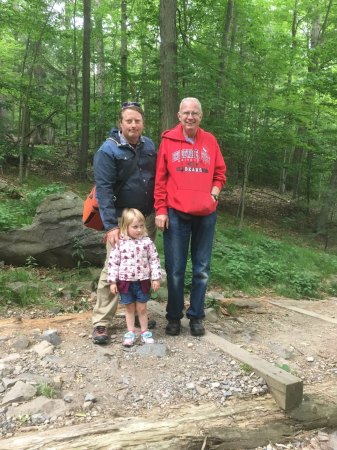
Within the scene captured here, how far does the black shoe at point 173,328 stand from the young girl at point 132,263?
0.31 metres

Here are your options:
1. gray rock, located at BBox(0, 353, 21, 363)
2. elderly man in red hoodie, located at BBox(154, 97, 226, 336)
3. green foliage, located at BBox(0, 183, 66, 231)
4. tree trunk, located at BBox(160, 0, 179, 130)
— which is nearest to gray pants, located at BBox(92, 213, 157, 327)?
elderly man in red hoodie, located at BBox(154, 97, 226, 336)

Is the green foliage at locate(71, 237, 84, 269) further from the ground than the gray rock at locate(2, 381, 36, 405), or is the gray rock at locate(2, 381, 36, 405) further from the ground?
the green foliage at locate(71, 237, 84, 269)

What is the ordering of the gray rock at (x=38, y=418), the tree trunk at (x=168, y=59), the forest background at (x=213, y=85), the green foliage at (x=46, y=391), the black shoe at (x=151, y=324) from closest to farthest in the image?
1. the gray rock at (x=38, y=418)
2. the green foliage at (x=46, y=391)
3. the black shoe at (x=151, y=324)
4. the tree trunk at (x=168, y=59)
5. the forest background at (x=213, y=85)

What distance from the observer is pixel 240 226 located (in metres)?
11.4

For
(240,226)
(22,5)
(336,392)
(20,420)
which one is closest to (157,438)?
(20,420)

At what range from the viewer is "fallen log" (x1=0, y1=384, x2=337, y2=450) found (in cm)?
246

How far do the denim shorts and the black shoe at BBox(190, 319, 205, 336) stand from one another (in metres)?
0.61

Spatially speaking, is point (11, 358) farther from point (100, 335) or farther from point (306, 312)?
point (306, 312)

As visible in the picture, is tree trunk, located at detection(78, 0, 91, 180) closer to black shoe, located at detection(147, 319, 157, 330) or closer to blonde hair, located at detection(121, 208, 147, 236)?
black shoe, located at detection(147, 319, 157, 330)

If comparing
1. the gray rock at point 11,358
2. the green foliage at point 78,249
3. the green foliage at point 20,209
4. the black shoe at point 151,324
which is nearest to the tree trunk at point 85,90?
the green foliage at point 20,209

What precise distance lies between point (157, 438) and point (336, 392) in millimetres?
1674

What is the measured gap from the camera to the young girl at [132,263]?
3.66 m

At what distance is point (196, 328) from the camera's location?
407cm

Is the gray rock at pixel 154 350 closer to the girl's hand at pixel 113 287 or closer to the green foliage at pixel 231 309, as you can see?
the girl's hand at pixel 113 287
